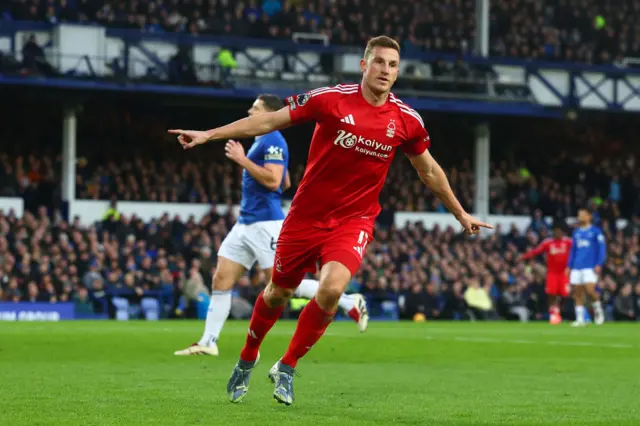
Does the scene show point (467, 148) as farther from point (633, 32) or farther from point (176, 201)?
point (176, 201)

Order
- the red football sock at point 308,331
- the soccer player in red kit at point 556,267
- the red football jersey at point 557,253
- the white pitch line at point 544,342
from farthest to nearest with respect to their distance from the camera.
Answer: the red football jersey at point 557,253 → the soccer player in red kit at point 556,267 → the white pitch line at point 544,342 → the red football sock at point 308,331

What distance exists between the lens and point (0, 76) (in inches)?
1323

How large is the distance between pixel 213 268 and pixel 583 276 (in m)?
8.38

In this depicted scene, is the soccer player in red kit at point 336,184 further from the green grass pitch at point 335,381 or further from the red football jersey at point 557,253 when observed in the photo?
the red football jersey at point 557,253

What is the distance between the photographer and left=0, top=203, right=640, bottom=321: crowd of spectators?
2773 cm

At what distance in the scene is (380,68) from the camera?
841cm

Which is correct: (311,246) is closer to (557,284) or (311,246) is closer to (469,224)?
(469,224)

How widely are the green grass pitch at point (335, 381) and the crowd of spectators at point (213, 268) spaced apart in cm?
925

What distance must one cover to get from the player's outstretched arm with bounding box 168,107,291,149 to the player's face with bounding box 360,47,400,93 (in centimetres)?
62

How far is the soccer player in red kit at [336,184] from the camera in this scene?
838cm

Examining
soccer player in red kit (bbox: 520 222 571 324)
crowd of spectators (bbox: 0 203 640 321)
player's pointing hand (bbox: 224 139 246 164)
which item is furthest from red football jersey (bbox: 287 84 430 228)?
soccer player in red kit (bbox: 520 222 571 324)

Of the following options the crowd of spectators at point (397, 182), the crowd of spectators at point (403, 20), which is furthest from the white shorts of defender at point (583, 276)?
the crowd of spectators at point (403, 20)

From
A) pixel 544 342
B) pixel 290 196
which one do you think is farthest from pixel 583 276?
pixel 290 196

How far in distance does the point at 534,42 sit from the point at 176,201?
1446 cm
